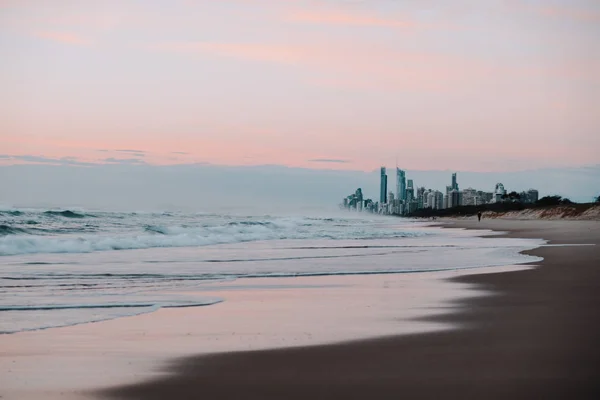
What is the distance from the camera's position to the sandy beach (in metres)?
5.56

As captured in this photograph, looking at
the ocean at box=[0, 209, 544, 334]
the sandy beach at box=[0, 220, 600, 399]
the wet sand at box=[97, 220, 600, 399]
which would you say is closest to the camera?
the wet sand at box=[97, 220, 600, 399]

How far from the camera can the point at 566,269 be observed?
16.7 metres

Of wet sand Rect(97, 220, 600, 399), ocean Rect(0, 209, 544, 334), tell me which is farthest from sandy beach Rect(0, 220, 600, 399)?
ocean Rect(0, 209, 544, 334)

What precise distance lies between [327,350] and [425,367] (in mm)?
1130

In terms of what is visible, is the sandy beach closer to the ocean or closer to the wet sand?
the wet sand

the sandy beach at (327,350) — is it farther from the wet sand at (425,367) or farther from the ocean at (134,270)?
the ocean at (134,270)

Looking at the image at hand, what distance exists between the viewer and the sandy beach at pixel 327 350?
5.56m

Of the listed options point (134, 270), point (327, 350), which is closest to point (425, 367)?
point (327, 350)

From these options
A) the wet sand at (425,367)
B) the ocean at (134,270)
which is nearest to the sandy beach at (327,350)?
the wet sand at (425,367)

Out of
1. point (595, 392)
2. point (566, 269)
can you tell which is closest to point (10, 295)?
point (595, 392)

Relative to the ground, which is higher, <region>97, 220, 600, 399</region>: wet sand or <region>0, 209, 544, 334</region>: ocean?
<region>97, 220, 600, 399</region>: wet sand

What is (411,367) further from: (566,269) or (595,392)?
(566,269)

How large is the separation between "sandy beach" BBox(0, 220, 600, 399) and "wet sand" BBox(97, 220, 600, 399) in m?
0.01

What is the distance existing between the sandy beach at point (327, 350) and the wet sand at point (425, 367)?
0.05 ft
